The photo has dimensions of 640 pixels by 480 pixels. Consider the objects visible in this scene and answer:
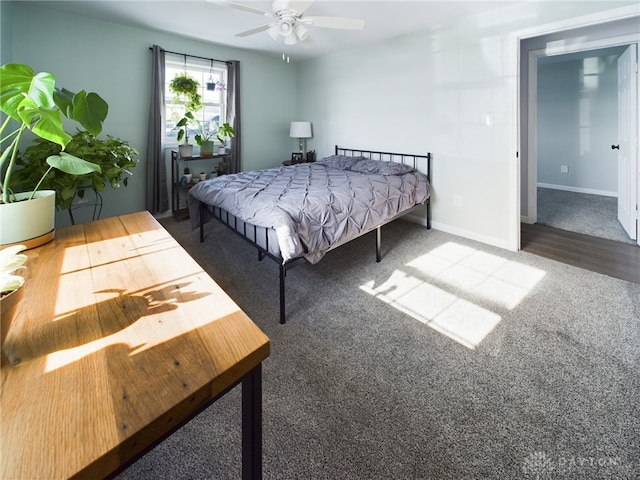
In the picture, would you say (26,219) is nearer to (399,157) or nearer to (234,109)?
(399,157)

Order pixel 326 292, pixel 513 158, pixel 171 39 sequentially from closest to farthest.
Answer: pixel 326 292, pixel 513 158, pixel 171 39

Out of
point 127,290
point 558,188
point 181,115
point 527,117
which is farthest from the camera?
point 558,188

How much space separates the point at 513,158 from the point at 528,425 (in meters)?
2.65

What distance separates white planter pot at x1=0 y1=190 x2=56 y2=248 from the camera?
1.17 meters

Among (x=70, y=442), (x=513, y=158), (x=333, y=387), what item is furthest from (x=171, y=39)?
(x=70, y=442)

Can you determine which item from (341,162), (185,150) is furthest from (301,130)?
(185,150)

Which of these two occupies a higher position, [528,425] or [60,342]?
[60,342]

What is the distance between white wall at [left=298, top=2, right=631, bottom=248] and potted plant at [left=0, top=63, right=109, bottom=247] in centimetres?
345

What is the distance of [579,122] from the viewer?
17.4 feet

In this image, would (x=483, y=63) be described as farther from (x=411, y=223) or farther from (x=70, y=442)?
(x=70, y=442)

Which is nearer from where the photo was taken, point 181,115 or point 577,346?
point 577,346

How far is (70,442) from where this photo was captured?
47 cm

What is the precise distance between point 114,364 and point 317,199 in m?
2.08

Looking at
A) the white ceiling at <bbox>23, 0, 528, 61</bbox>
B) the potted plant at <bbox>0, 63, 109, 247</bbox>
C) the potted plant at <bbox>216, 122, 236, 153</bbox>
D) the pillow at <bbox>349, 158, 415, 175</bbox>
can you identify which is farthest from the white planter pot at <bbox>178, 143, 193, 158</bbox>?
the potted plant at <bbox>0, 63, 109, 247</bbox>
